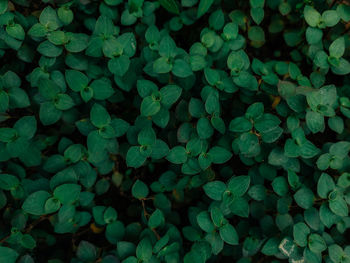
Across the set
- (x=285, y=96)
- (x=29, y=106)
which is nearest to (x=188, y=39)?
Answer: (x=285, y=96)

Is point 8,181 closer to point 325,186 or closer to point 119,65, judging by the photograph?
point 119,65

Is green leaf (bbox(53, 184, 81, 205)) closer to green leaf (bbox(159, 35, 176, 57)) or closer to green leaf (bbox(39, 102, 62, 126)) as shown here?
green leaf (bbox(39, 102, 62, 126))

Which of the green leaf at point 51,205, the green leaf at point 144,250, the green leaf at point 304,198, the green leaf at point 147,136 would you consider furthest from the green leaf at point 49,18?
the green leaf at point 304,198

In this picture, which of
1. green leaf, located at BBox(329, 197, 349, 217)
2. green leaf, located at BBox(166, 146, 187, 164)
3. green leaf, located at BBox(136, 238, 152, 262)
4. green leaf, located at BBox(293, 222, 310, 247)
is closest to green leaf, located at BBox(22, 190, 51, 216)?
green leaf, located at BBox(136, 238, 152, 262)

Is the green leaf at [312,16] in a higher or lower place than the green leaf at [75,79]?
higher

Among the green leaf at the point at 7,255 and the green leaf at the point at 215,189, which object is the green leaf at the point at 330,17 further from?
the green leaf at the point at 7,255

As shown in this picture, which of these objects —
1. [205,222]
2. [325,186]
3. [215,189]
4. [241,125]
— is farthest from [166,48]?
[325,186]
